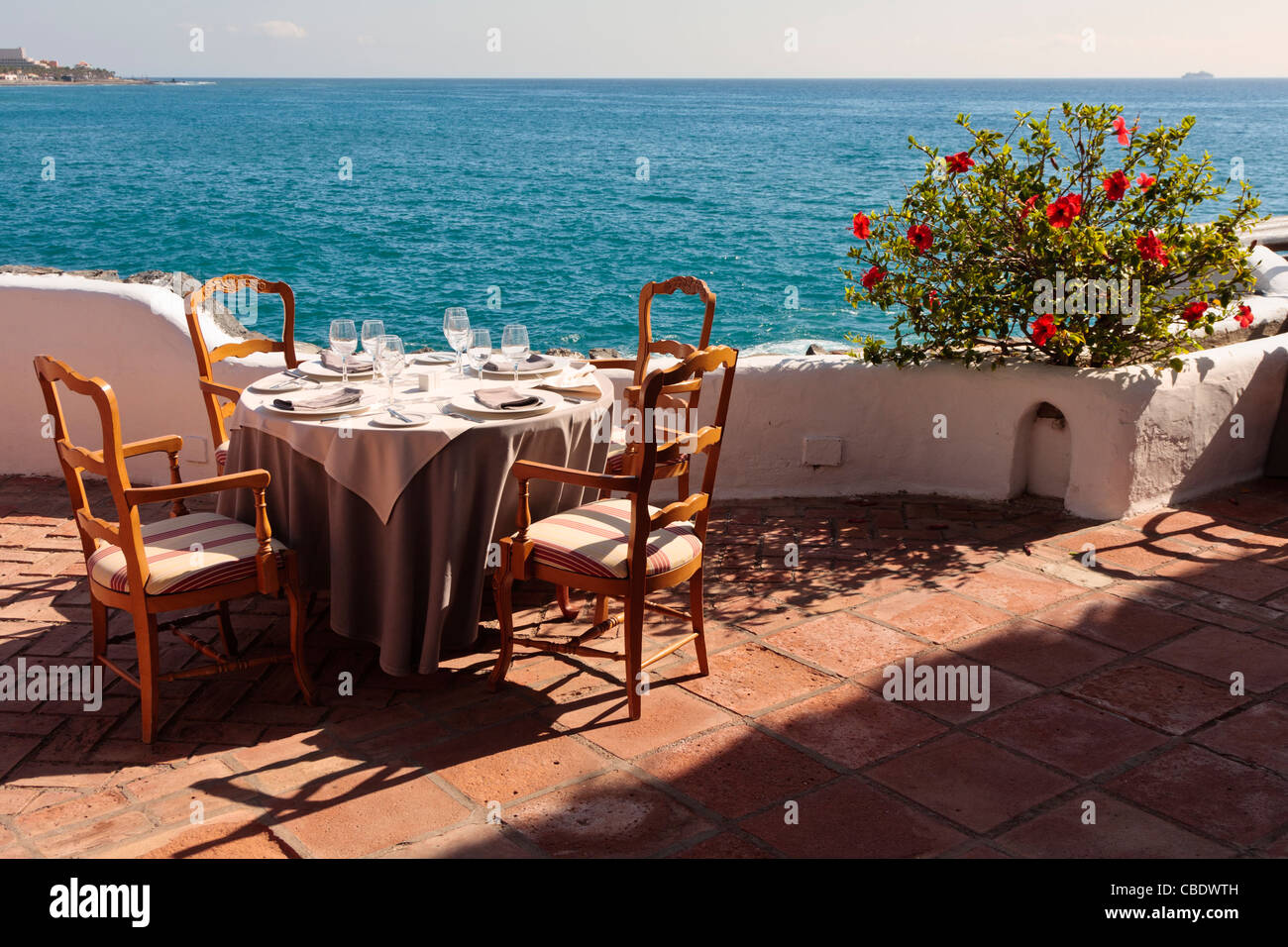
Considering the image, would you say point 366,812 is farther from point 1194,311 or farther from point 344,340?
point 1194,311

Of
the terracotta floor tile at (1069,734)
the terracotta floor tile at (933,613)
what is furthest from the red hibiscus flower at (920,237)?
the terracotta floor tile at (1069,734)

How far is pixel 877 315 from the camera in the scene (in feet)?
97.0

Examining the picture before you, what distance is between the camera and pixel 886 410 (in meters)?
5.84

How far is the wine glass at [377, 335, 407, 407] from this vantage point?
4.14m

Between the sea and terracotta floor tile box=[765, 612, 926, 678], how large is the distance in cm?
938

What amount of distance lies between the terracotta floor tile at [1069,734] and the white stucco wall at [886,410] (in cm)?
207

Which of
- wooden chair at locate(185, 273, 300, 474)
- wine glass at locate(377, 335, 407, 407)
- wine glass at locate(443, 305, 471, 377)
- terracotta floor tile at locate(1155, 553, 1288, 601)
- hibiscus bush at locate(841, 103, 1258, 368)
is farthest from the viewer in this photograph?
hibiscus bush at locate(841, 103, 1258, 368)

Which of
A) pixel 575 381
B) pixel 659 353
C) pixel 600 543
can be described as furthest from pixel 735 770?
pixel 659 353

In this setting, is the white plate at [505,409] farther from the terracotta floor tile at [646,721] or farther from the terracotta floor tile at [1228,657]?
the terracotta floor tile at [1228,657]

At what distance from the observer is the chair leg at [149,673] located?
3527 millimetres

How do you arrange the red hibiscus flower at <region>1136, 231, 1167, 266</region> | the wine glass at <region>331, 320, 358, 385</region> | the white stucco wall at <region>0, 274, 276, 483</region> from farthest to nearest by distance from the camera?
the white stucco wall at <region>0, 274, 276, 483</region> < the red hibiscus flower at <region>1136, 231, 1167, 266</region> < the wine glass at <region>331, 320, 358, 385</region>

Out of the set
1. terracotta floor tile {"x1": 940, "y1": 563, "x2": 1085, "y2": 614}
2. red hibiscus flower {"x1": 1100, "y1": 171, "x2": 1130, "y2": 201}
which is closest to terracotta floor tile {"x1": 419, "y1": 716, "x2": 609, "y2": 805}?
terracotta floor tile {"x1": 940, "y1": 563, "x2": 1085, "y2": 614}

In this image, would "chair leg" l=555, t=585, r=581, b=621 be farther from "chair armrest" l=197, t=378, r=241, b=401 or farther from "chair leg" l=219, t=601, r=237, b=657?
"chair armrest" l=197, t=378, r=241, b=401
